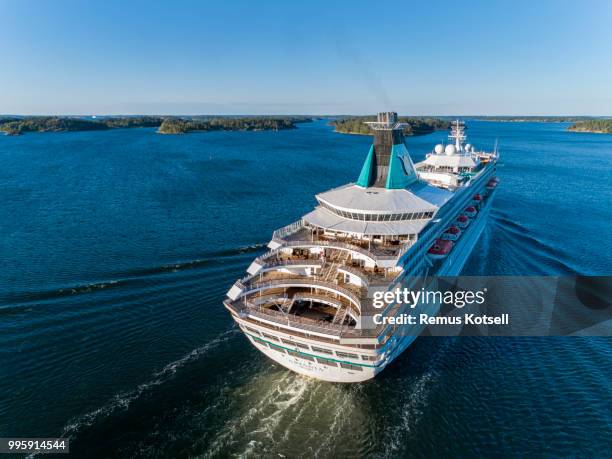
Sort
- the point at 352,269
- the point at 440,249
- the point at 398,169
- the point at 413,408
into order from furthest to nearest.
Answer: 1. the point at 440,249
2. the point at 398,169
3. the point at 352,269
4. the point at 413,408

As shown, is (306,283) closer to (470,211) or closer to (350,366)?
(350,366)

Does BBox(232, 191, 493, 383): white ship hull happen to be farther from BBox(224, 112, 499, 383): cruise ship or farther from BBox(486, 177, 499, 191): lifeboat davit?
BBox(486, 177, 499, 191): lifeboat davit

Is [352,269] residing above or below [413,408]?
above

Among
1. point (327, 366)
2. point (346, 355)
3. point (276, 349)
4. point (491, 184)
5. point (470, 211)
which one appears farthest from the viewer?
point (491, 184)

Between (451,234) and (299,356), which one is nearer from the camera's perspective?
(299,356)

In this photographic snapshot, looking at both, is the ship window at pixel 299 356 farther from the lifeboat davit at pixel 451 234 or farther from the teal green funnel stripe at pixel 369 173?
the lifeboat davit at pixel 451 234

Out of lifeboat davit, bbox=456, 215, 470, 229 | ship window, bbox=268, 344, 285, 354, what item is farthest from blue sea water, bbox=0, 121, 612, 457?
lifeboat davit, bbox=456, 215, 470, 229

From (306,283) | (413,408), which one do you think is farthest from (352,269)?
(413,408)

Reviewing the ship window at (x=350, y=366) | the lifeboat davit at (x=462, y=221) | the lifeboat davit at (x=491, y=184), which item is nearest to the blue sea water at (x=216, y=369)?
the ship window at (x=350, y=366)
